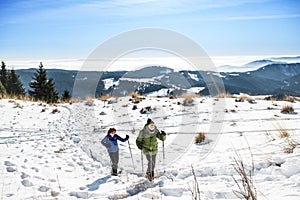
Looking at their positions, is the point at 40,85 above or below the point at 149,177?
above

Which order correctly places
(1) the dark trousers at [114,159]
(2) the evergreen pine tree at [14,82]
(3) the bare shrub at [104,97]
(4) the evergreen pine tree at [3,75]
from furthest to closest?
1. (2) the evergreen pine tree at [14,82]
2. (4) the evergreen pine tree at [3,75]
3. (3) the bare shrub at [104,97]
4. (1) the dark trousers at [114,159]

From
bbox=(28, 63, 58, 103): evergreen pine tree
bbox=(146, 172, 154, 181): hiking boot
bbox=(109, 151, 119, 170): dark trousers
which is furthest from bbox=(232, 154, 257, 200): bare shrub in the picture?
bbox=(28, 63, 58, 103): evergreen pine tree

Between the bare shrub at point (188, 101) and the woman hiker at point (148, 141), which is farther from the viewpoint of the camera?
the bare shrub at point (188, 101)

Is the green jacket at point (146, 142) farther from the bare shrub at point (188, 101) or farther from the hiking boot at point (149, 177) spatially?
the bare shrub at point (188, 101)

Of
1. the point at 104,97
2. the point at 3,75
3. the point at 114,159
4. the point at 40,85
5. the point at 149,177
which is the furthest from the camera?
the point at 3,75

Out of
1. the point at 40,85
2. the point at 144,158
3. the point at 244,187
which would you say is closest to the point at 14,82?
the point at 40,85

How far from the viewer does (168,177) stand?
17.9 ft

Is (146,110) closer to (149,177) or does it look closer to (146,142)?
(146,142)

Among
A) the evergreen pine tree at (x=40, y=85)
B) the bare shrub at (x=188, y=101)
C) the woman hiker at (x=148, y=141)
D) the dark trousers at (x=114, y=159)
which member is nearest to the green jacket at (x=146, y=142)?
the woman hiker at (x=148, y=141)

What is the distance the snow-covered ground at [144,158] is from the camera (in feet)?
14.7

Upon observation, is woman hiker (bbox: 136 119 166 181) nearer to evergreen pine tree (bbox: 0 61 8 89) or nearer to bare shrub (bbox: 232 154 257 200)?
bare shrub (bbox: 232 154 257 200)

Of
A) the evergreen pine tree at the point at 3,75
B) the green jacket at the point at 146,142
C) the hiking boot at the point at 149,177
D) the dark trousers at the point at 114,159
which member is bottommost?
the hiking boot at the point at 149,177

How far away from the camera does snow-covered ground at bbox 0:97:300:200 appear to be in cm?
450

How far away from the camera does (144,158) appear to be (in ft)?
27.0
